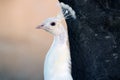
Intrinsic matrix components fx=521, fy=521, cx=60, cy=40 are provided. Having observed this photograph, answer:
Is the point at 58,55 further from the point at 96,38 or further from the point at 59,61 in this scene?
the point at 96,38

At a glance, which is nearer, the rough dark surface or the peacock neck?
the rough dark surface

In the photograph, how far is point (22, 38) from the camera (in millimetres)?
4211

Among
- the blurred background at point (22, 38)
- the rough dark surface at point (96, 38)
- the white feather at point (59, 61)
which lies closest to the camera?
the rough dark surface at point (96, 38)

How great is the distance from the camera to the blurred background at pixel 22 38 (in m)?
4.04

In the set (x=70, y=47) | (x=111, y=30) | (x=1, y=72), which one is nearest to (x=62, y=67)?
(x=70, y=47)

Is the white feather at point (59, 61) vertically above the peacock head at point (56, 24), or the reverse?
the peacock head at point (56, 24)

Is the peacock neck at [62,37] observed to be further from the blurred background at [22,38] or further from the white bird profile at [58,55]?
the blurred background at [22,38]

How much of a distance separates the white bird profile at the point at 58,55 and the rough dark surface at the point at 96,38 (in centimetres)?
7

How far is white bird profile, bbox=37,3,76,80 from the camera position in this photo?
2.11m

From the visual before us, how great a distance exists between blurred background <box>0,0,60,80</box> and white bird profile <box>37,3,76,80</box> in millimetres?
1840

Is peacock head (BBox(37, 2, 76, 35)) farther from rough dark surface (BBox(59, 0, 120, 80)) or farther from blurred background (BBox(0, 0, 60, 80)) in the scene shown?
blurred background (BBox(0, 0, 60, 80))

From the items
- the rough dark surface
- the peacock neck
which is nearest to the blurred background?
the peacock neck

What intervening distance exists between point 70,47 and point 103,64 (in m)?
0.16

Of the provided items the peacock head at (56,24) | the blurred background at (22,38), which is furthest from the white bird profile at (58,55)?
the blurred background at (22,38)
